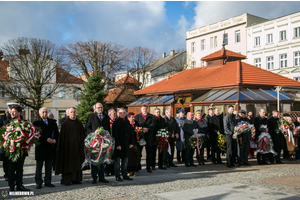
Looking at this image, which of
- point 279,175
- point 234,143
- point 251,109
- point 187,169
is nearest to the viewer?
point 279,175

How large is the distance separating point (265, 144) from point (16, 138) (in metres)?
9.36

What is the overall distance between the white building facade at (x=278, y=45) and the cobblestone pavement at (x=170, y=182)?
102 ft

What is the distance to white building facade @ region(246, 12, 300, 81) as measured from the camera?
39.8 m

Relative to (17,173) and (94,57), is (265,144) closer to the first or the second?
(17,173)

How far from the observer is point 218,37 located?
50.4 meters

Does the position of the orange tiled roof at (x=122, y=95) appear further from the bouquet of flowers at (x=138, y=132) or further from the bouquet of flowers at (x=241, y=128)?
the bouquet of flowers at (x=138, y=132)

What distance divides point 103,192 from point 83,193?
447mm

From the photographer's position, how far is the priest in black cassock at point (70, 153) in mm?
8641

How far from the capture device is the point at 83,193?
25.3ft

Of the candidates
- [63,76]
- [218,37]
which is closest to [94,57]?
[63,76]

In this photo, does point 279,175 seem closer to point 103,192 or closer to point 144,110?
point 144,110

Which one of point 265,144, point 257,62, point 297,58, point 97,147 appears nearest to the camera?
point 97,147

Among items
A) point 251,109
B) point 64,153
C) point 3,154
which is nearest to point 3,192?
point 3,154

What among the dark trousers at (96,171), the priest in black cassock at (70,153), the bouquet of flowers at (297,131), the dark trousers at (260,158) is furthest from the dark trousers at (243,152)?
the priest in black cassock at (70,153)
